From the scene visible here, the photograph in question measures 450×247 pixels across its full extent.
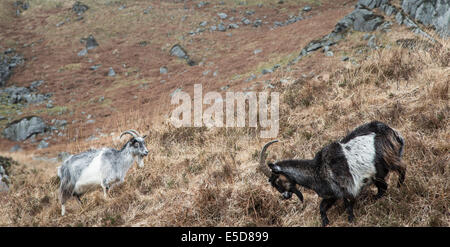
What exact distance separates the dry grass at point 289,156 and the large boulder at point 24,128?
35.9 feet

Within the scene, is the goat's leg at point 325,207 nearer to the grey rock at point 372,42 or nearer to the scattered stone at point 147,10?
the grey rock at point 372,42

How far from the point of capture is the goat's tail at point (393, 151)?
13.2 ft

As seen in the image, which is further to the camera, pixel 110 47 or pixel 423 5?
pixel 110 47

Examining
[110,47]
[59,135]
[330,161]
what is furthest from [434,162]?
[110,47]

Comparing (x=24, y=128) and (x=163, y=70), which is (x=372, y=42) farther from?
(x=24, y=128)

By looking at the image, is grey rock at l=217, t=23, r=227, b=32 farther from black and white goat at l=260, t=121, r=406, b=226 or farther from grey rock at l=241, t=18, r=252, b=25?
black and white goat at l=260, t=121, r=406, b=226

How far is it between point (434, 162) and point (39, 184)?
346 inches

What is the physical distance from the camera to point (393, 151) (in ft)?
13.4

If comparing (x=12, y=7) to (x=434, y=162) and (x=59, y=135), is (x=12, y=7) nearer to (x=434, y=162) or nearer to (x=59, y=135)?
(x=59, y=135)

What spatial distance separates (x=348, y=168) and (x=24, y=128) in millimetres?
20962

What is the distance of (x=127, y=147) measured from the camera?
6.48 meters

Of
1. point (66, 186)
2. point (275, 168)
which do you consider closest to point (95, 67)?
point (66, 186)

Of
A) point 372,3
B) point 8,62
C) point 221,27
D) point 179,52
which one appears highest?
point 221,27

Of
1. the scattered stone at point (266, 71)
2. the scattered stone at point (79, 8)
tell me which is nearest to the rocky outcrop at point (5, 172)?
the scattered stone at point (266, 71)
